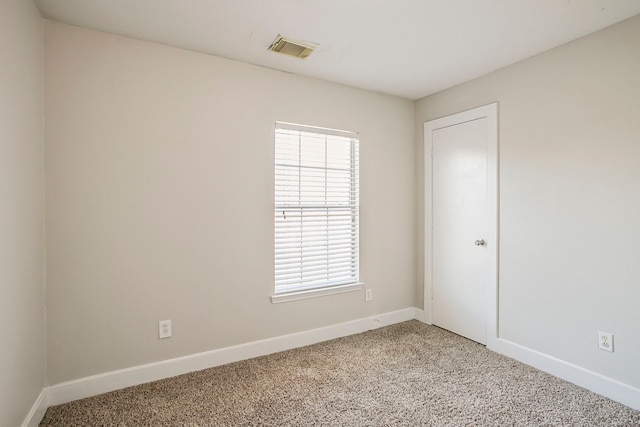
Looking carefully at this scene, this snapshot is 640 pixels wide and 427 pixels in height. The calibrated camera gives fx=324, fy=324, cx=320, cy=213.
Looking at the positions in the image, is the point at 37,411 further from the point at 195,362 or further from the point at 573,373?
the point at 573,373

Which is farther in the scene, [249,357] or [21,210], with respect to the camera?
[249,357]

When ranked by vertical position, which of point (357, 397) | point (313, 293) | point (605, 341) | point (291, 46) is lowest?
point (357, 397)

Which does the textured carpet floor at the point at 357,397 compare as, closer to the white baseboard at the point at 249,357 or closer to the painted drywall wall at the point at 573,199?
the white baseboard at the point at 249,357

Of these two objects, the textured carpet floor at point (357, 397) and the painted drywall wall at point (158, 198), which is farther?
the painted drywall wall at point (158, 198)

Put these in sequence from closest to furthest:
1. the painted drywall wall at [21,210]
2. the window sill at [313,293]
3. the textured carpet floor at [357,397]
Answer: the painted drywall wall at [21,210] → the textured carpet floor at [357,397] → the window sill at [313,293]

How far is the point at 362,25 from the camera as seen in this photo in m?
2.17

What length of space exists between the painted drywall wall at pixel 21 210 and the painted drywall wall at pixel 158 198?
112 millimetres

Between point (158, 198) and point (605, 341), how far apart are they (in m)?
3.30

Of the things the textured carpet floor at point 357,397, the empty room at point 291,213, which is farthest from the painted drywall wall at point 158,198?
the textured carpet floor at point 357,397

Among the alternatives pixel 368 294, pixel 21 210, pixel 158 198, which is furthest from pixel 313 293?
pixel 21 210

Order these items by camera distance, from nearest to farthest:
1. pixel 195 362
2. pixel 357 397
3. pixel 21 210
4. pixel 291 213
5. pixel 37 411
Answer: pixel 21 210
pixel 37 411
pixel 357 397
pixel 195 362
pixel 291 213

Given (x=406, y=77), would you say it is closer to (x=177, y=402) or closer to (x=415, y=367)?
(x=415, y=367)

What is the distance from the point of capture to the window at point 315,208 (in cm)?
292

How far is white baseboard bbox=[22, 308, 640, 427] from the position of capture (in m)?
2.08
